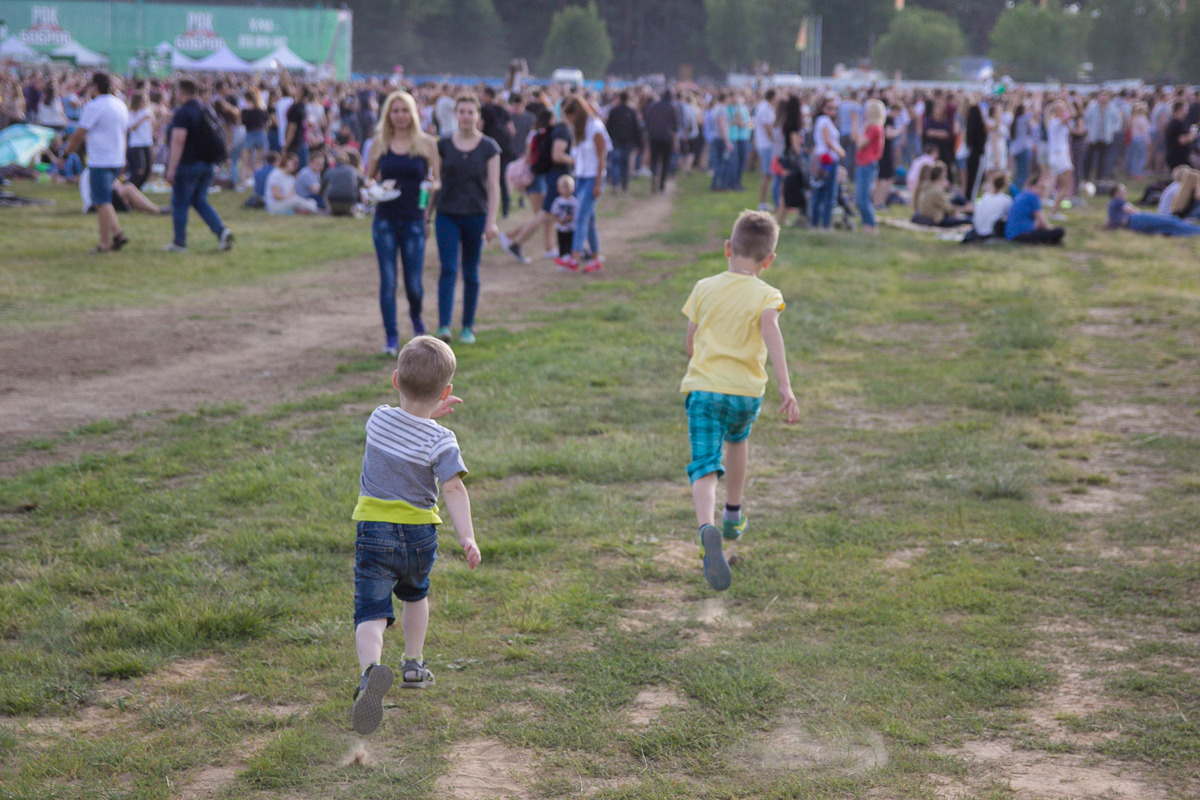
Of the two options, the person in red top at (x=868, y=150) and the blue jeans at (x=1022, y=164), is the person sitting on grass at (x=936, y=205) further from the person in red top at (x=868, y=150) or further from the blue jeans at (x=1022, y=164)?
the blue jeans at (x=1022, y=164)

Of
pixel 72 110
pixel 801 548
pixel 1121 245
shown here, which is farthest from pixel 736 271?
pixel 72 110

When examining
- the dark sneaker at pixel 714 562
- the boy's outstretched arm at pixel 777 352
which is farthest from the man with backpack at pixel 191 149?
the dark sneaker at pixel 714 562

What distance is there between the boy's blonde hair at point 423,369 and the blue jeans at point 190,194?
1099cm

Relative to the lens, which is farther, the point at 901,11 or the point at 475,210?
the point at 901,11

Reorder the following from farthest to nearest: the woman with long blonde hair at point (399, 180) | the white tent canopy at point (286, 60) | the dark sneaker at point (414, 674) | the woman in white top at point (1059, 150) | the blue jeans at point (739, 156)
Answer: the white tent canopy at point (286, 60), the blue jeans at point (739, 156), the woman in white top at point (1059, 150), the woman with long blonde hair at point (399, 180), the dark sneaker at point (414, 674)

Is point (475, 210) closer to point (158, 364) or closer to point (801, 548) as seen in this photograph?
point (158, 364)

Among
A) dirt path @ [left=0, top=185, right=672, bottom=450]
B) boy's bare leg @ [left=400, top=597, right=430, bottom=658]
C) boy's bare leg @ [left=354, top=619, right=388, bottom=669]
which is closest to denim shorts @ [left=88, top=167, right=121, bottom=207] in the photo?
dirt path @ [left=0, top=185, right=672, bottom=450]

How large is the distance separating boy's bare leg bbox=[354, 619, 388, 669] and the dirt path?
3.91 m

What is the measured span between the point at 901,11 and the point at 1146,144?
280 ft

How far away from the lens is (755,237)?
4984 millimetres

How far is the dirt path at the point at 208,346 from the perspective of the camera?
8.04 meters

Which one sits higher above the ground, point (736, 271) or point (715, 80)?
point (715, 80)

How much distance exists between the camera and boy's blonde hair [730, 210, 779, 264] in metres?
4.99

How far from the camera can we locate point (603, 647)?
4512 millimetres
